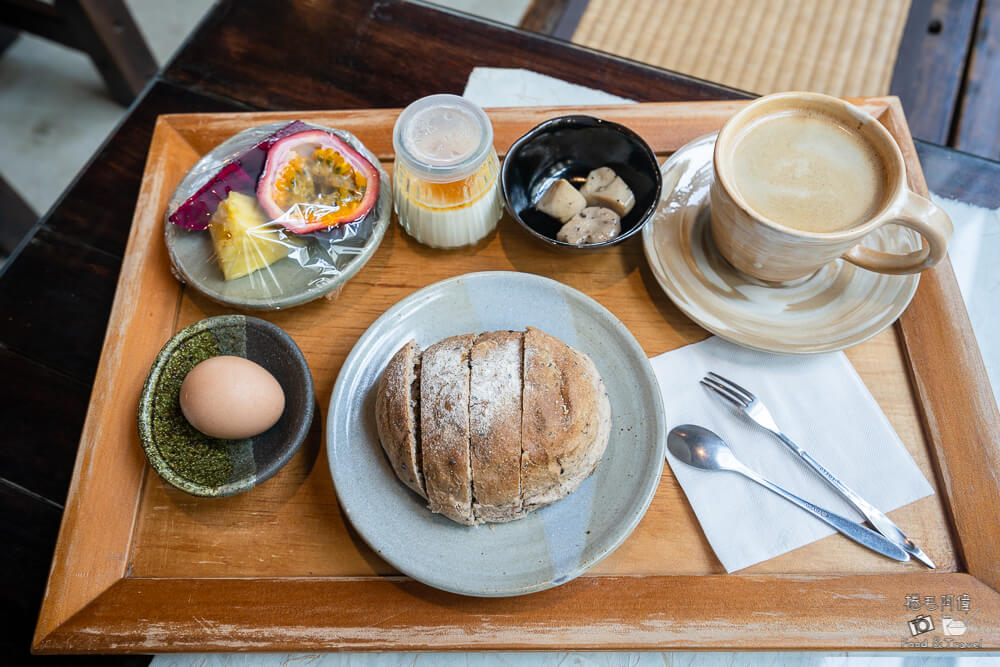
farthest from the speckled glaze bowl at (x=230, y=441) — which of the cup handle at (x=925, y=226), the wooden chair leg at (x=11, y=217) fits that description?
the wooden chair leg at (x=11, y=217)

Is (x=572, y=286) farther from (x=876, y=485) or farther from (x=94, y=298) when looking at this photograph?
(x=94, y=298)

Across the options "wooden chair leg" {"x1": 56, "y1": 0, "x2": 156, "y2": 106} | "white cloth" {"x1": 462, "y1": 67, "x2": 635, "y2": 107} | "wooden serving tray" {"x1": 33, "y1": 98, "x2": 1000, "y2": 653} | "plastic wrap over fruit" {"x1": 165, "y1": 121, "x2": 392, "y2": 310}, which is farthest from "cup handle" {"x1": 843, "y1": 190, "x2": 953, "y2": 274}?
"wooden chair leg" {"x1": 56, "y1": 0, "x2": 156, "y2": 106}

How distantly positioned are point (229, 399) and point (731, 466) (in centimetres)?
92

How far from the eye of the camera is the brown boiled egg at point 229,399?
120 centimetres

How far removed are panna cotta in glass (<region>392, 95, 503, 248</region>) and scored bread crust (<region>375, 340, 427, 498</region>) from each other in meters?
0.30

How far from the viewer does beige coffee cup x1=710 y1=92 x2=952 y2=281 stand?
1.14m

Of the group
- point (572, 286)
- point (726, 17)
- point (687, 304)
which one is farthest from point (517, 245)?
point (726, 17)

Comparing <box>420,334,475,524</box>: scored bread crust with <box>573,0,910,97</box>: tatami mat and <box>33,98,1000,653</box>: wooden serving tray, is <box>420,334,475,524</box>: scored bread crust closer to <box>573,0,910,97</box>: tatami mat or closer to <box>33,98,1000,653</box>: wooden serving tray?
<box>33,98,1000,653</box>: wooden serving tray

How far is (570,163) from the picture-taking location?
60.1 inches

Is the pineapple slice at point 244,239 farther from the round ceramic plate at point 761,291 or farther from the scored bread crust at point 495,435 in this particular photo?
the round ceramic plate at point 761,291

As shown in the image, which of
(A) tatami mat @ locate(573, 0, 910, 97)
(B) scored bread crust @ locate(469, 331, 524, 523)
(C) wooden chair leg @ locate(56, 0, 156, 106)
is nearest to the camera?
(B) scored bread crust @ locate(469, 331, 524, 523)

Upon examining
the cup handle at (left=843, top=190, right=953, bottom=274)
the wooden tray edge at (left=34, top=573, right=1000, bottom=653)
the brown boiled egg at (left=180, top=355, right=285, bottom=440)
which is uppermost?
the cup handle at (left=843, top=190, right=953, bottom=274)

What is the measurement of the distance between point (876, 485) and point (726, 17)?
1.53m

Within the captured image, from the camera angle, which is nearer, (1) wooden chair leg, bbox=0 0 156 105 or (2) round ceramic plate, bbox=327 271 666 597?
(2) round ceramic plate, bbox=327 271 666 597
